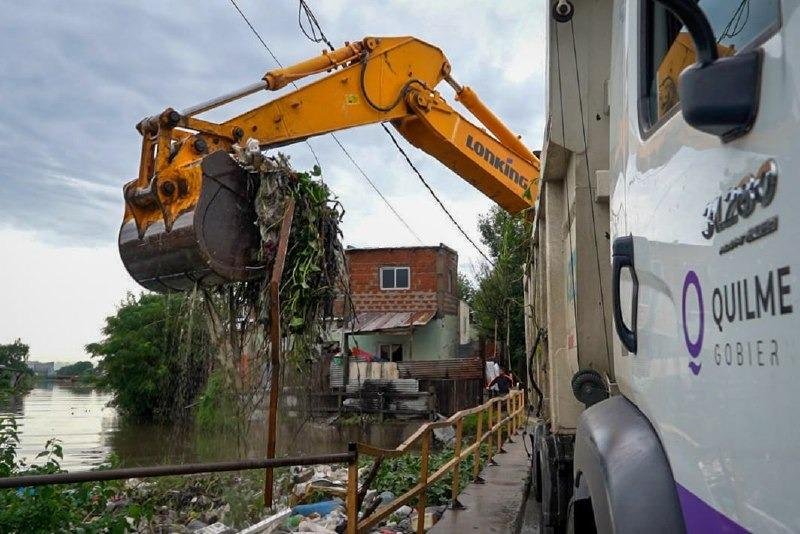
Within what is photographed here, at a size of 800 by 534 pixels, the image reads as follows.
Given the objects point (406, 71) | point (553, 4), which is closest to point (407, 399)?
point (406, 71)

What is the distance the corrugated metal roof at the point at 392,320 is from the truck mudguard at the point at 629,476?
100ft

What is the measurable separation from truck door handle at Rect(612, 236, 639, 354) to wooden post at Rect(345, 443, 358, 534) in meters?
2.34

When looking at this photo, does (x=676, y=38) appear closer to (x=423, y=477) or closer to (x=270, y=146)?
(x=423, y=477)

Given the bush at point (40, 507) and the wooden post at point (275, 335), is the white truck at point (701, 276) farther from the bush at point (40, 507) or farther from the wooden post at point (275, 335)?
the bush at point (40, 507)

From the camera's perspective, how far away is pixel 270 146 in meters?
7.61

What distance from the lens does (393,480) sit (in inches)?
392

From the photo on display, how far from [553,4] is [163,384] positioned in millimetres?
28987

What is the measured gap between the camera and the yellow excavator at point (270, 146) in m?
5.68

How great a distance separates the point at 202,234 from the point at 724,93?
15.0ft

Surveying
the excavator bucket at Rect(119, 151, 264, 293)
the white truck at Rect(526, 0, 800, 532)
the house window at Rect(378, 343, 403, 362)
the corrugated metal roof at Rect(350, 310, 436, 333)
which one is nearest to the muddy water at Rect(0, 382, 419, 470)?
the excavator bucket at Rect(119, 151, 264, 293)

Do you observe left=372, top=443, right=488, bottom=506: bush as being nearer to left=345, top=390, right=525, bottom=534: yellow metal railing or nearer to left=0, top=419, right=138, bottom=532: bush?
left=345, top=390, right=525, bottom=534: yellow metal railing

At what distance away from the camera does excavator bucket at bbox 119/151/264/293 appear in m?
5.55

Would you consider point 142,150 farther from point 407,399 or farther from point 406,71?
point 407,399

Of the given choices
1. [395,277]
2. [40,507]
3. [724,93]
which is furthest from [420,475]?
[395,277]
